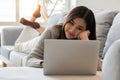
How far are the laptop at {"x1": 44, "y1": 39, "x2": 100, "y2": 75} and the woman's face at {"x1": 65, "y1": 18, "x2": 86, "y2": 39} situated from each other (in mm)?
425

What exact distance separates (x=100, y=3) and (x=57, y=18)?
62 centimetres

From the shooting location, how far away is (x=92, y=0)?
3.29 meters

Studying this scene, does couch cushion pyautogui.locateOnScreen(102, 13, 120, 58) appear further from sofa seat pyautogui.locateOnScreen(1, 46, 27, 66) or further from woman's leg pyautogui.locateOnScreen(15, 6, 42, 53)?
woman's leg pyautogui.locateOnScreen(15, 6, 42, 53)

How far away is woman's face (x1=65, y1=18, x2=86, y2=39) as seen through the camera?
5.09 feet

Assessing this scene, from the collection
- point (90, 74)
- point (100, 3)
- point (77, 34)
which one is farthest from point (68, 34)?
point (100, 3)

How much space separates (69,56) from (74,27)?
18.2 inches

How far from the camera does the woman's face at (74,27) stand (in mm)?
1552

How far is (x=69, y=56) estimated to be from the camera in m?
1.12

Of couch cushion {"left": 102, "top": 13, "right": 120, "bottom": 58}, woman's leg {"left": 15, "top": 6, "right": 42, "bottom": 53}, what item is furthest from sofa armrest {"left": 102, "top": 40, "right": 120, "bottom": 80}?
woman's leg {"left": 15, "top": 6, "right": 42, "bottom": 53}

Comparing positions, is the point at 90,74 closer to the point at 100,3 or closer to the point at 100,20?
the point at 100,20

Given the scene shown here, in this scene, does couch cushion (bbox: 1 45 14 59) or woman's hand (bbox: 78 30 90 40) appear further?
couch cushion (bbox: 1 45 14 59)

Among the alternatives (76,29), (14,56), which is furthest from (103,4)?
(76,29)

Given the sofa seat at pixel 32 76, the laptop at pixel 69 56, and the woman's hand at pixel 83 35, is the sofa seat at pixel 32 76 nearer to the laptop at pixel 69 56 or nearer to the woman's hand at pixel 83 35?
the laptop at pixel 69 56

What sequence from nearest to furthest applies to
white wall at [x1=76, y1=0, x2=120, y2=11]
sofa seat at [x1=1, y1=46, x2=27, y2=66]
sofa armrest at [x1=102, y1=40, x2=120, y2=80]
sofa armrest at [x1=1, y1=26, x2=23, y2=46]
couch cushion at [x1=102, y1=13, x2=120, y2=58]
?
sofa armrest at [x1=102, y1=40, x2=120, y2=80], couch cushion at [x1=102, y1=13, x2=120, y2=58], sofa seat at [x1=1, y1=46, x2=27, y2=66], white wall at [x1=76, y1=0, x2=120, y2=11], sofa armrest at [x1=1, y1=26, x2=23, y2=46]
